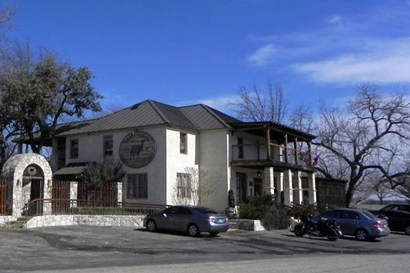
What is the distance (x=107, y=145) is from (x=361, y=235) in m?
18.9

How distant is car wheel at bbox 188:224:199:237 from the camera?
2531 cm

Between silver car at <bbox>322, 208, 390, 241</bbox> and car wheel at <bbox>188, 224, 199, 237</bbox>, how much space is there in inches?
293

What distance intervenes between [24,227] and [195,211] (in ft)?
26.6

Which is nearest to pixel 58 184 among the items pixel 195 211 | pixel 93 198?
pixel 93 198

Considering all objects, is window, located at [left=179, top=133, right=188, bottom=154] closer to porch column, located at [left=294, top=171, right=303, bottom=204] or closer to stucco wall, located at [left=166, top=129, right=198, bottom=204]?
stucco wall, located at [left=166, top=129, right=198, bottom=204]

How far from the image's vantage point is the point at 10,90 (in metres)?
36.2

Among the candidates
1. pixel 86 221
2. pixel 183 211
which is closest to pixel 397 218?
pixel 183 211

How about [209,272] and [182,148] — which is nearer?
[209,272]

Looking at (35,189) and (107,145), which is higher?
(107,145)

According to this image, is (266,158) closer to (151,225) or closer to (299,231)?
(299,231)

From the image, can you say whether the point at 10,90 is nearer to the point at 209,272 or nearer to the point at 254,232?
the point at 254,232

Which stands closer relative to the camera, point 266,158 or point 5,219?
point 5,219

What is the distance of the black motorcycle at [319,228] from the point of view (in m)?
25.6

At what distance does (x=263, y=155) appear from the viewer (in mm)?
40312
